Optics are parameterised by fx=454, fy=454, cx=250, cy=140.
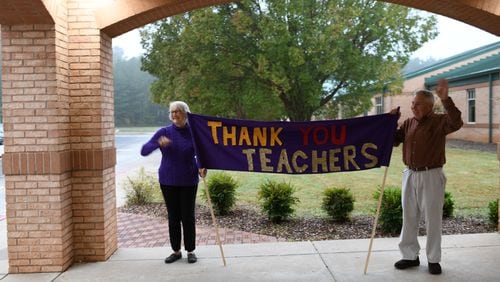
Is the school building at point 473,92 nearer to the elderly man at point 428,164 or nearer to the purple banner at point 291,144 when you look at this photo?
Answer: the purple banner at point 291,144

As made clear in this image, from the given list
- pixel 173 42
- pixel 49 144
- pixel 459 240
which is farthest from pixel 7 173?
pixel 173 42

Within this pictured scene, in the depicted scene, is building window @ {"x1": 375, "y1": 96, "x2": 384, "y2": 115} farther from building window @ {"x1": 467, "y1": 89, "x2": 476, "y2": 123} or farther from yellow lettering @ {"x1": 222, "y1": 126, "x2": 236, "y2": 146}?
yellow lettering @ {"x1": 222, "y1": 126, "x2": 236, "y2": 146}

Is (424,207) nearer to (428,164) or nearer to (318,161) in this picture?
(428,164)

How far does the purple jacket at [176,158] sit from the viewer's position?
17.5ft

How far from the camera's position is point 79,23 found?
542 cm

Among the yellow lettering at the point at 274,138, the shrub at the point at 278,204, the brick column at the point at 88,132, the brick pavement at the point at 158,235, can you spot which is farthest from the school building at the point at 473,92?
the brick column at the point at 88,132

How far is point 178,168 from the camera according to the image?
534 cm

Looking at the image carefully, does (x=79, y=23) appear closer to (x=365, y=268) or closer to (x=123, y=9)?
(x=123, y=9)

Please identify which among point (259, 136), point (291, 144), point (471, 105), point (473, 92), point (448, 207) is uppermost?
point (473, 92)

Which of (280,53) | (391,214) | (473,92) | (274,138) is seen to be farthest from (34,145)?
(473,92)

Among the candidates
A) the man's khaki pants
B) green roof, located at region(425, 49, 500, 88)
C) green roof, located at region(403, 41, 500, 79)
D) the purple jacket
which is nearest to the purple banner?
the purple jacket

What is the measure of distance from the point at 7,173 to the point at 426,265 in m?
4.91

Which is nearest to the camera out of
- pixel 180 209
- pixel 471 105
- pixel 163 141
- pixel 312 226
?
pixel 163 141

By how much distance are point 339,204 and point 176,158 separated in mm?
3525
